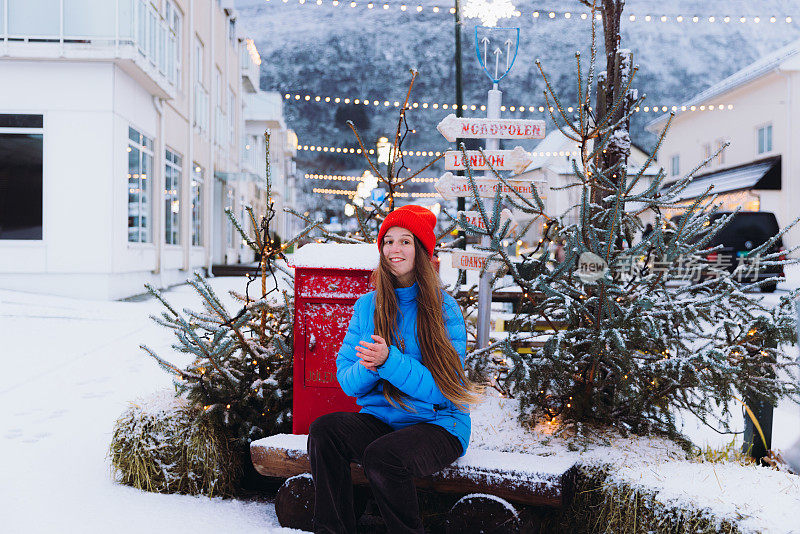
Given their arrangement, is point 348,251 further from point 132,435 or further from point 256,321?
point 132,435

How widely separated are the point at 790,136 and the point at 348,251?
2548 centimetres

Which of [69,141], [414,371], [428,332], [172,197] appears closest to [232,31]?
[172,197]

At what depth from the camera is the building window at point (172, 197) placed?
58.9 feet

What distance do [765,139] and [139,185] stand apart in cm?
2280

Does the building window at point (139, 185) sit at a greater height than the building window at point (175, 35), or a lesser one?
lesser

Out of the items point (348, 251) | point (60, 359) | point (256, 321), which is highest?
point (348, 251)

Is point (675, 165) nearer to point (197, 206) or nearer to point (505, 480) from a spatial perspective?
point (197, 206)

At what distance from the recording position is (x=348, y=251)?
345 centimetres

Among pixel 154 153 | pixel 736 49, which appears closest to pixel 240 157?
pixel 154 153

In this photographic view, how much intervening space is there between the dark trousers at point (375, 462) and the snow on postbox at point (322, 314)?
0.52m

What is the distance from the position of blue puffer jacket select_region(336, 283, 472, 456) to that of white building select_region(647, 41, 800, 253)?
21023mm

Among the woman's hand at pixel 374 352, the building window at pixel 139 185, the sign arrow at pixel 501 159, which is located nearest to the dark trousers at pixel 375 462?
the woman's hand at pixel 374 352

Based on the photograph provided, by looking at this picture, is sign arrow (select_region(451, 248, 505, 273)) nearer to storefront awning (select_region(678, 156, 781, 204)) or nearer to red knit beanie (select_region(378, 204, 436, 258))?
red knit beanie (select_region(378, 204, 436, 258))

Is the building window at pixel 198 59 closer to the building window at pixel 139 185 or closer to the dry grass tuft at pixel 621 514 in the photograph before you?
the building window at pixel 139 185
